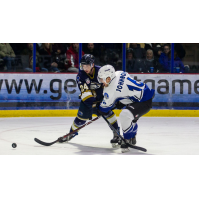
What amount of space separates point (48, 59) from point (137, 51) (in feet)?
6.19

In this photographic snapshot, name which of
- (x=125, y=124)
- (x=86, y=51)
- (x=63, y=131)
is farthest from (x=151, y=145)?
(x=86, y=51)

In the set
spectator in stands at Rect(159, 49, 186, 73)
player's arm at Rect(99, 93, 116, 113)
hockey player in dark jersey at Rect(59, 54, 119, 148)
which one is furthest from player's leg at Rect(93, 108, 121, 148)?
spectator in stands at Rect(159, 49, 186, 73)

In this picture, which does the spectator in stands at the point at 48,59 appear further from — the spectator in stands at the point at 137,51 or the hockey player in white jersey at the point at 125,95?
the hockey player in white jersey at the point at 125,95

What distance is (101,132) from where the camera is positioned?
17.5ft

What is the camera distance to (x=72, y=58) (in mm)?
7516

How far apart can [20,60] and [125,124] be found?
413 cm

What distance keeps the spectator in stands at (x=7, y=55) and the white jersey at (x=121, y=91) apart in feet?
12.8

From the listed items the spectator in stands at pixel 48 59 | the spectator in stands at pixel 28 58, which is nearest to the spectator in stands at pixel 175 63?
the spectator in stands at pixel 48 59

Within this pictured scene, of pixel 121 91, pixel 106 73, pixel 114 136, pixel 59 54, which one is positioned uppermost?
→ pixel 59 54

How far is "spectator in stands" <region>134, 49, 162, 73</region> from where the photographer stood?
25.0ft

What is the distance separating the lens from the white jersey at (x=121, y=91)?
3727mm

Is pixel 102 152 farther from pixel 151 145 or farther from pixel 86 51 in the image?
pixel 86 51

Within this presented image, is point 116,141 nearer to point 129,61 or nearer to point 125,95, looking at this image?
point 125,95

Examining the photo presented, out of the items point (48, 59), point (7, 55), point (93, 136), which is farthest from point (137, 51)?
point (93, 136)
